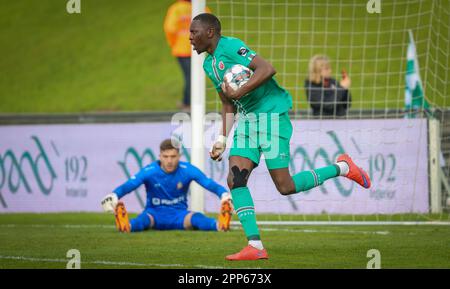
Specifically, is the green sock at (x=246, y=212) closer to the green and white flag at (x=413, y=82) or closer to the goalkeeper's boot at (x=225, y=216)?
the goalkeeper's boot at (x=225, y=216)

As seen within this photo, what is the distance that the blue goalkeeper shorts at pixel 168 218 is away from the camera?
10.9 meters

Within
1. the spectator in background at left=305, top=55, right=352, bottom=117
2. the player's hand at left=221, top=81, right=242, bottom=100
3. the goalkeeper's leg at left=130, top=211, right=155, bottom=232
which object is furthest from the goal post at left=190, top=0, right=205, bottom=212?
the player's hand at left=221, top=81, right=242, bottom=100

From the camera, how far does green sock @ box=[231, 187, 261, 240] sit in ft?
24.9

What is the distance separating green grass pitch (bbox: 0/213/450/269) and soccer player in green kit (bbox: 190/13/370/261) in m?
0.55

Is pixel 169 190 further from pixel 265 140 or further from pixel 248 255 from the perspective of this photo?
pixel 248 255

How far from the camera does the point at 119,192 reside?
34.6 ft

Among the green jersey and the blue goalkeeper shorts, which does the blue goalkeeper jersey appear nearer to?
the blue goalkeeper shorts

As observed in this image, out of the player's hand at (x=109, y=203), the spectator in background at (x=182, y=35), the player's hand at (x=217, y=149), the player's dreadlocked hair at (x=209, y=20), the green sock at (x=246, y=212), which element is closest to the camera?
the green sock at (x=246, y=212)

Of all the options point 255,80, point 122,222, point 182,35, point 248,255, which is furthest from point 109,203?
point 182,35

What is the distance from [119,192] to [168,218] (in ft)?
2.43

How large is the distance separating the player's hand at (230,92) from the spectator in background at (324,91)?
5248 millimetres

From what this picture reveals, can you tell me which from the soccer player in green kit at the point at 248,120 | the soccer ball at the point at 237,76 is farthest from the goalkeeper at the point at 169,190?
the soccer ball at the point at 237,76

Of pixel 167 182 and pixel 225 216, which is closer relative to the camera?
pixel 225 216

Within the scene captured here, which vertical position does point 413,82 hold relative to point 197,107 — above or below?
above
